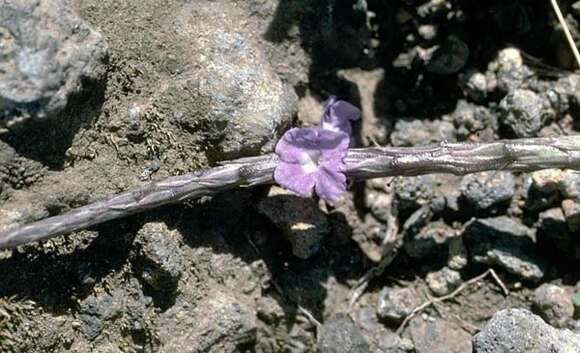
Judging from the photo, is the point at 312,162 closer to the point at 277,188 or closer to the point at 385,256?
the point at 277,188

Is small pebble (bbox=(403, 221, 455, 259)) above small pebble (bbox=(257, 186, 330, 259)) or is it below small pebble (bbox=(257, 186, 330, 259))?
below

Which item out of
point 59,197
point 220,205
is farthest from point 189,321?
point 59,197

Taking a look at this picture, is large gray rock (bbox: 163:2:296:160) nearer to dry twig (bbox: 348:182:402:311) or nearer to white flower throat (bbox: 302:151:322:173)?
white flower throat (bbox: 302:151:322:173)

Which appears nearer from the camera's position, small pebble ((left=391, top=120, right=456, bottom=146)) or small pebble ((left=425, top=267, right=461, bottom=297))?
small pebble ((left=425, top=267, right=461, bottom=297))

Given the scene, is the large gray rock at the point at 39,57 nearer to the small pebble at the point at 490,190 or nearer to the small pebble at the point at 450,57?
the small pebble at the point at 450,57

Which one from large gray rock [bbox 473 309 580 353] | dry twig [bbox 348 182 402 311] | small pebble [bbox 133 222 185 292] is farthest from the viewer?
dry twig [bbox 348 182 402 311]

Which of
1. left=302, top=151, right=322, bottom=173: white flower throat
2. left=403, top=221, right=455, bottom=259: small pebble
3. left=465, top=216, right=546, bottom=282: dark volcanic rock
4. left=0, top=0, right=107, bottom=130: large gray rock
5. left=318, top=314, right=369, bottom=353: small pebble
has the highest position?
left=0, top=0, right=107, bottom=130: large gray rock

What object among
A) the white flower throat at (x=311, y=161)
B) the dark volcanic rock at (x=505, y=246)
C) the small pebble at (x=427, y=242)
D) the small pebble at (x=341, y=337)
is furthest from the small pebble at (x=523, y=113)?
the small pebble at (x=341, y=337)

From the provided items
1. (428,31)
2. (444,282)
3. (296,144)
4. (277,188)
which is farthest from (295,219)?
(428,31)

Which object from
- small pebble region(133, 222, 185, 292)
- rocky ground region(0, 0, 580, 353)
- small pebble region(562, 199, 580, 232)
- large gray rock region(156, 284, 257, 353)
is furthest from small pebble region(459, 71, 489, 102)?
small pebble region(133, 222, 185, 292)
